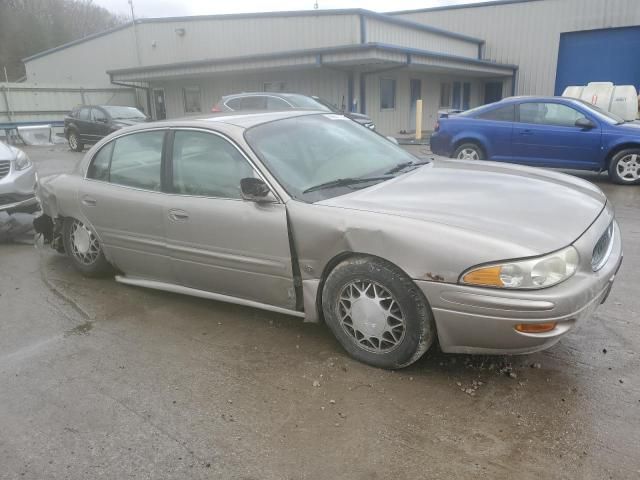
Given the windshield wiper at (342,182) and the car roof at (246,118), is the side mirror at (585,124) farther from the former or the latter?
the windshield wiper at (342,182)

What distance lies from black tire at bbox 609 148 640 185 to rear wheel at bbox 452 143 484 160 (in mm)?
2172

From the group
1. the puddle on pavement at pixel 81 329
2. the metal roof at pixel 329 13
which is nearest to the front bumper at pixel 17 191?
the puddle on pavement at pixel 81 329

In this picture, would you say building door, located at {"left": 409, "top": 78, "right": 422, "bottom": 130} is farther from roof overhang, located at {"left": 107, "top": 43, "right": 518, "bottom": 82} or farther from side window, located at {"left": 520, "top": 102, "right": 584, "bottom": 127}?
side window, located at {"left": 520, "top": 102, "right": 584, "bottom": 127}

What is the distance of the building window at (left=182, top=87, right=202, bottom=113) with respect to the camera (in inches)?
969

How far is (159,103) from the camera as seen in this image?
2677 centimetres

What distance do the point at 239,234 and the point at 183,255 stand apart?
62 cm

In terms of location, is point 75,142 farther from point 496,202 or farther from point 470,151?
point 496,202

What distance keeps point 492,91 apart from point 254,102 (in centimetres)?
1835

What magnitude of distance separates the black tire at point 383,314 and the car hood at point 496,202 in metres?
0.35

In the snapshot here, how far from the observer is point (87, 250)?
4816 millimetres

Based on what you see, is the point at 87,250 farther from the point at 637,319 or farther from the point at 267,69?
the point at 267,69

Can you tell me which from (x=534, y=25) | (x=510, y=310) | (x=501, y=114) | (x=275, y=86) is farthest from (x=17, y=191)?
(x=534, y=25)

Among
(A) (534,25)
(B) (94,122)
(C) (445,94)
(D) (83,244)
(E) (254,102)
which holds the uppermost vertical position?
(A) (534,25)

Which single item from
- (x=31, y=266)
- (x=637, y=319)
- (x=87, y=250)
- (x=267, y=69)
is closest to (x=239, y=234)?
(x=87, y=250)
